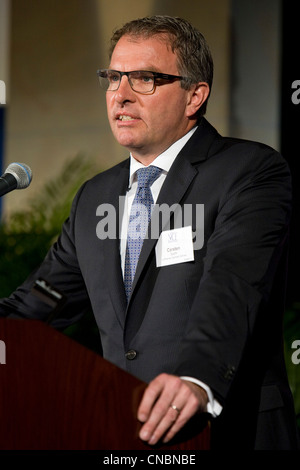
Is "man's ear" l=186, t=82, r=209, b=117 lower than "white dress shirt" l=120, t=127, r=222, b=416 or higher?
higher

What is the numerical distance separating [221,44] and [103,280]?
11.8ft

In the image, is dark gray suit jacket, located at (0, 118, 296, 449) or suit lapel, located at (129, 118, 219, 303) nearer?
dark gray suit jacket, located at (0, 118, 296, 449)

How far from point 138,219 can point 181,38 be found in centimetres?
71

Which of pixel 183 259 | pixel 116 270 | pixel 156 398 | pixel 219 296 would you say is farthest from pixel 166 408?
pixel 116 270

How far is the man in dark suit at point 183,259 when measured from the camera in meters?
1.67

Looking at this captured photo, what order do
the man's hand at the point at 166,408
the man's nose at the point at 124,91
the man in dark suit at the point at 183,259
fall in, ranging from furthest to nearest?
the man's nose at the point at 124,91 → the man in dark suit at the point at 183,259 → the man's hand at the point at 166,408

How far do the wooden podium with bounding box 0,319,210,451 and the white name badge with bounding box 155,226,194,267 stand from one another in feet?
2.34

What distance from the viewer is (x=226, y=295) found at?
1744 millimetres

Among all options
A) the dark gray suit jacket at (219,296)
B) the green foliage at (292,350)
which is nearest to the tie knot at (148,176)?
the dark gray suit jacket at (219,296)

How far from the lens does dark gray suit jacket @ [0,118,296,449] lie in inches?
67.2

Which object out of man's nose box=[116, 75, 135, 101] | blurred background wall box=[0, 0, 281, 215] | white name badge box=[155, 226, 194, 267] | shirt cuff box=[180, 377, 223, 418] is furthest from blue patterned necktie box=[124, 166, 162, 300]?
blurred background wall box=[0, 0, 281, 215]

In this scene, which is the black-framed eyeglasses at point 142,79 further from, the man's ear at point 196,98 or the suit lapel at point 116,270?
the suit lapel at point 116,270

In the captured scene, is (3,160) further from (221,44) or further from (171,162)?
(171,162)

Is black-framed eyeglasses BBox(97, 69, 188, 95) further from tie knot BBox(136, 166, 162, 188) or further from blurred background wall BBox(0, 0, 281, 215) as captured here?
blurred background wall BBox(0, 0, 281, 215)
